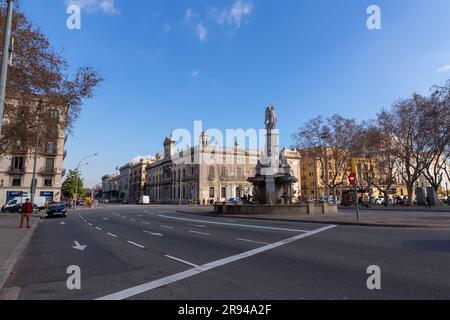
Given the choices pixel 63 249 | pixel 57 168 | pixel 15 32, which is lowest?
pixel 63 249

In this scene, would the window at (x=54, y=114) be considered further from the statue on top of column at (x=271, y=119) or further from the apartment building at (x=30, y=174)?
the apartment building at (x=30, y=174)

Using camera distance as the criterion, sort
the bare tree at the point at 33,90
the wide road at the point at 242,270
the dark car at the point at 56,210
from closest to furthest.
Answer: the wide road at the point at 242,270 < the bare tree at the point at 33,90 < the dark car at the point at 56,210

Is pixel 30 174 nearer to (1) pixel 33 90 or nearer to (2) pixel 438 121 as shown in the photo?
(1) pixel 33 90

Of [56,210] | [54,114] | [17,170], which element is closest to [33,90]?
[54,114]

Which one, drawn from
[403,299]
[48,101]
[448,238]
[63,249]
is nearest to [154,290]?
[403,299]

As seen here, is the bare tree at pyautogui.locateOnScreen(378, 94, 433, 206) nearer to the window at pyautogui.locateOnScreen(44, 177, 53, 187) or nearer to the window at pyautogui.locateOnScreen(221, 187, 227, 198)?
the window at pyautogui.locateOnScreen(221, 187, 227, 198)

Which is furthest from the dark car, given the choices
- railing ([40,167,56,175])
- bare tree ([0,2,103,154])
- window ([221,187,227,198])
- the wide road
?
window ([221,187,227,198])

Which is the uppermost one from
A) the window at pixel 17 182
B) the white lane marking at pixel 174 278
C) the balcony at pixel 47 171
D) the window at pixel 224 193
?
the balcony at pixel 47 171

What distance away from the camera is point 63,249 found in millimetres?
10984

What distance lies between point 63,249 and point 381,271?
10032 mm

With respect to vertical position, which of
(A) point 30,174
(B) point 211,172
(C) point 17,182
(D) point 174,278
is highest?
(B) point 211,172

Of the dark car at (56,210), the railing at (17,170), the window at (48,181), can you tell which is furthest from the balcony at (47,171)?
the dark car at (56,210)

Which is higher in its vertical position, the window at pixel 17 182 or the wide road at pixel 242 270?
the window at pixel 17 182

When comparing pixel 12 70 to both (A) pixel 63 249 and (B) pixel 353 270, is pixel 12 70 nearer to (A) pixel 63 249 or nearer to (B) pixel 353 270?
(A) pixel 63 249
